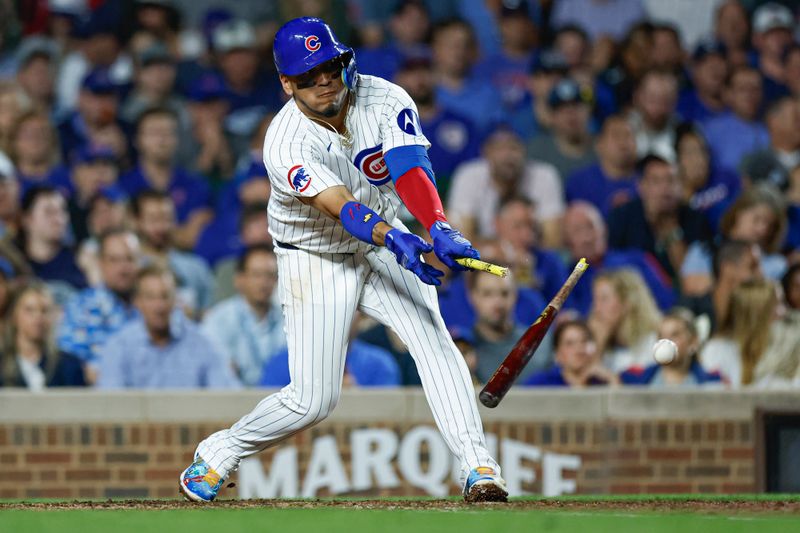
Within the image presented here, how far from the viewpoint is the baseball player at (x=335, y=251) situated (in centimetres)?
496

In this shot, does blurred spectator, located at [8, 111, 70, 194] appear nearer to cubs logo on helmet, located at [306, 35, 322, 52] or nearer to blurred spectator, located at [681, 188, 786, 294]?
blurred spectator, located at [681, 188, 786, 294]

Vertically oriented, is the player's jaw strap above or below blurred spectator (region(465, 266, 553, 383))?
above

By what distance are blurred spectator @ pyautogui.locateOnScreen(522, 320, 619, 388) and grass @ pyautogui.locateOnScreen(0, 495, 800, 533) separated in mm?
3336

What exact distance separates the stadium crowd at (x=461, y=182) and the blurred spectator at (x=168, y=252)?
0.05 feet

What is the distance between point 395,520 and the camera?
4.42 meters

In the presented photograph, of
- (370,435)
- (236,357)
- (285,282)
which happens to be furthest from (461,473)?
(236,357)

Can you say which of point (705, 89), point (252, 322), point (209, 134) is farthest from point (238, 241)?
point (705, 89)

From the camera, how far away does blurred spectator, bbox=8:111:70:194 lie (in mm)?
9484

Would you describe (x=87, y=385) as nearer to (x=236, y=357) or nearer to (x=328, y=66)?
(x=236, y=357)

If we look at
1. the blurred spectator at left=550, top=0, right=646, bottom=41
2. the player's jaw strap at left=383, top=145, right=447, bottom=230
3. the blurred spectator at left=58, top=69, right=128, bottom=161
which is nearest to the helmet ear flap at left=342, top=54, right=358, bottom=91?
the player's jaw strap at left=383, top=145, right=447, bottom=230

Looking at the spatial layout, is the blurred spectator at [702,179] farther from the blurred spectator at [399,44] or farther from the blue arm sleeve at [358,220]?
the blue arm sleeve at [358,220]

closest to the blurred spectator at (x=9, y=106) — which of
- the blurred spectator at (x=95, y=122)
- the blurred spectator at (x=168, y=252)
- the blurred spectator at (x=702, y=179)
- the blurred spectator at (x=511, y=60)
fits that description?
the blurred spectator at (x=95, y=122)

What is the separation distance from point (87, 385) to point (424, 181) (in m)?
4.17

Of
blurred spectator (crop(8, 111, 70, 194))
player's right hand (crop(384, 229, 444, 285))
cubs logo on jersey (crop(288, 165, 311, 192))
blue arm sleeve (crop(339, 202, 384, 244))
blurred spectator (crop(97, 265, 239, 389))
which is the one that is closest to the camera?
player's right hand (crop(384, 229, 444, 285))
